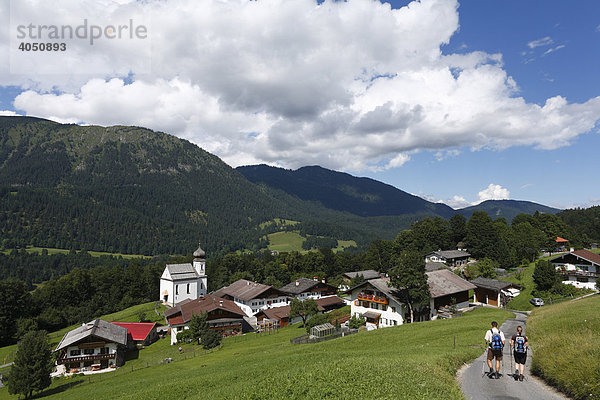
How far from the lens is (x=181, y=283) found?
335ft

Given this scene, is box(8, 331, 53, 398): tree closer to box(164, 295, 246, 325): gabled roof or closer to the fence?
box(164, 295, 246, 325): gabled roof

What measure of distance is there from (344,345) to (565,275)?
182 ft

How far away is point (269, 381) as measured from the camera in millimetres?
17500

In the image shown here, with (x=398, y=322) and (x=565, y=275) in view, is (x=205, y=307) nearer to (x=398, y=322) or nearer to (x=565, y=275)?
(x=398, y=322)

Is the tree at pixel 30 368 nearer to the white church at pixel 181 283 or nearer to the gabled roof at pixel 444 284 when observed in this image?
the gabled roof at pixel 444 284

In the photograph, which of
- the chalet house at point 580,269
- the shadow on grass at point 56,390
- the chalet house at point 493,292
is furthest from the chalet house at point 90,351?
the chalet house at point 580,269

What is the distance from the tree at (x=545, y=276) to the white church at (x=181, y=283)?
91469 millimetres

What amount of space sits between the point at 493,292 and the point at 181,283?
86.1 meters

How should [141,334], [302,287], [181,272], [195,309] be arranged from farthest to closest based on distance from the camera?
1. [181,272]
2. [302,287]
3. [195,309]
4. [141,334]

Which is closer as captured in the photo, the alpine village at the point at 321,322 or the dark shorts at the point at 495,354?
the dark shorts at the point at 495,354

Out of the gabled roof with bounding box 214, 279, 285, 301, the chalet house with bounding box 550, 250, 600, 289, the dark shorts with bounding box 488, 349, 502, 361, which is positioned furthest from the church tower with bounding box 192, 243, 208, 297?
the dark shorts with bounding box 488, 349, 502, 361

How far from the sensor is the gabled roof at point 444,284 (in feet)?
185

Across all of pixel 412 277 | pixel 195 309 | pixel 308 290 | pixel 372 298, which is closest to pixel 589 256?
pixel 412 277

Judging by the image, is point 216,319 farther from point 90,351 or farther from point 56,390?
point 56,390
